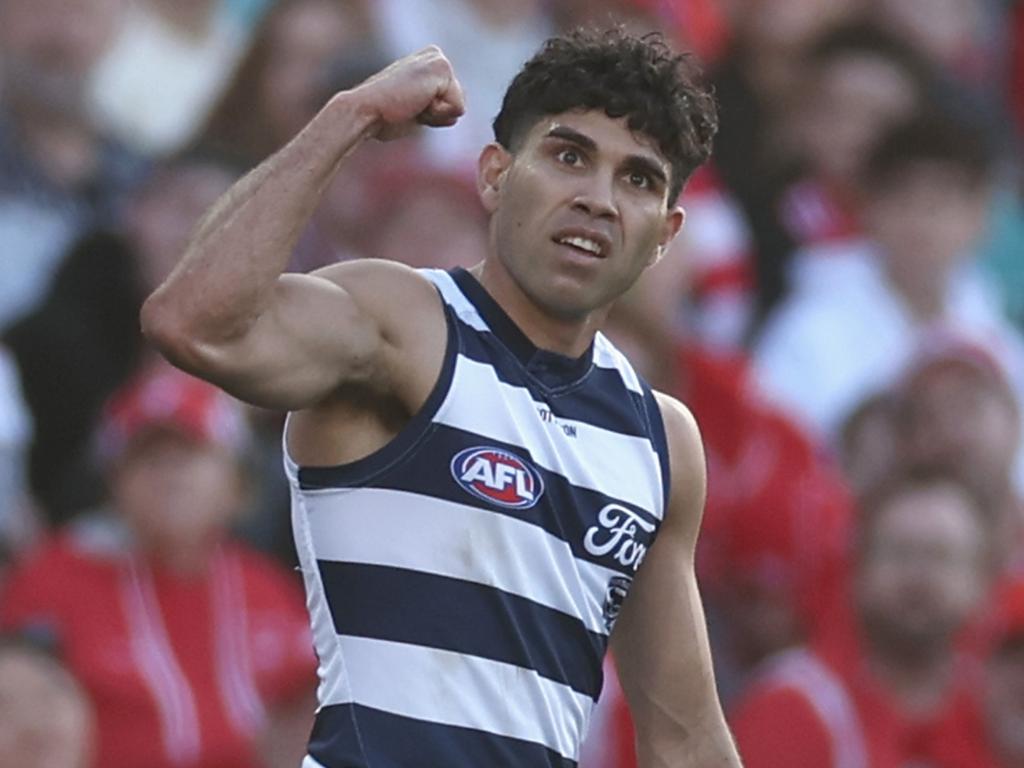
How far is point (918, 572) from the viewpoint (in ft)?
24.1

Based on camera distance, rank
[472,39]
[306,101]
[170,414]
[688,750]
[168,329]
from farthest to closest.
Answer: [472,39]
[306,101]
[170,414]
[688,750]
[168,329]

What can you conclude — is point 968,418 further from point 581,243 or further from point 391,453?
point 391,453

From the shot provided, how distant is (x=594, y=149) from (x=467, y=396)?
0.47 m

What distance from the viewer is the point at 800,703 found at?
7016 millimetres

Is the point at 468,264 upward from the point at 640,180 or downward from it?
upward

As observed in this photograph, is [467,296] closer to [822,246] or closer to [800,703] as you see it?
[800,703]

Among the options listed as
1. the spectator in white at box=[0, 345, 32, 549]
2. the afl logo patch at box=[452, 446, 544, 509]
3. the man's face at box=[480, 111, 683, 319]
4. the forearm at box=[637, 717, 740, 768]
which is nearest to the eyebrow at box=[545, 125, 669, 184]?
the man's face at box=[480, 111, 683, 319]

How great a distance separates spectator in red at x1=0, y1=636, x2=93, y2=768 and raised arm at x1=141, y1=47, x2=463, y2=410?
9.07 feet

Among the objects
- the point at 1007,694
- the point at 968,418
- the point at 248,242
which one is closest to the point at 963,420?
the point at 968,418

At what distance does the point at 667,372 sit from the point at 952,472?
3.16 ft

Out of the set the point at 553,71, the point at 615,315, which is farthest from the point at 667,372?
the point at 553,71

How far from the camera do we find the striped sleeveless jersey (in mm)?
3900

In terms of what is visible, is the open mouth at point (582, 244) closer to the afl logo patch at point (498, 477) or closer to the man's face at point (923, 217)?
the afl logo patch at point (498, 477)

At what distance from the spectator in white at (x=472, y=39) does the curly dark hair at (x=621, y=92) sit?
14.4 feet
